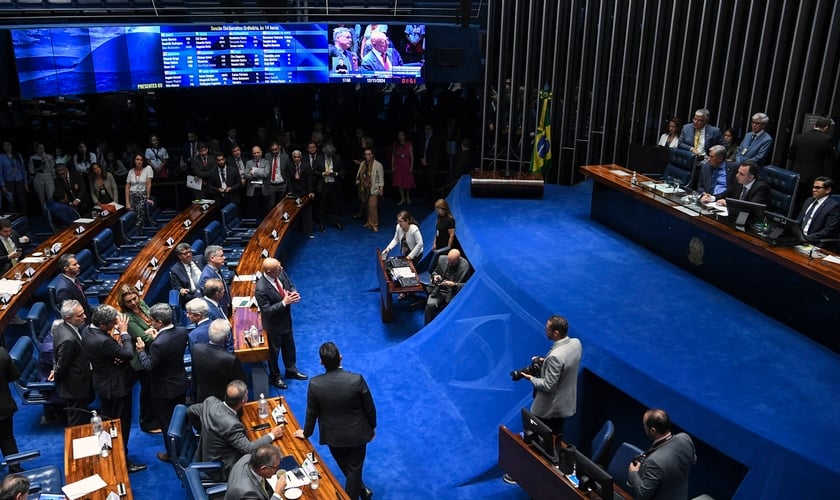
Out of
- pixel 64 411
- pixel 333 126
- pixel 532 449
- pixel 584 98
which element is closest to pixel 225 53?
pixel 333 126

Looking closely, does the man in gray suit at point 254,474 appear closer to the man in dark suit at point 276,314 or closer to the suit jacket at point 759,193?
the man in dark suit at point 276,314

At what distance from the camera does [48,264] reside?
29.6ft

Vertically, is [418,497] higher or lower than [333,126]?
lower

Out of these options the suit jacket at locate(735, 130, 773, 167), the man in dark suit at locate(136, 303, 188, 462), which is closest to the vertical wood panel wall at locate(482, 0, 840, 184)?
the suit jacket at locate(735, 130, 773, 167)

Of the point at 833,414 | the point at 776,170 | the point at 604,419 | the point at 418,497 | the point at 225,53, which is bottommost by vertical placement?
the point at 418,497

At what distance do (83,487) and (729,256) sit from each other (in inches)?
248

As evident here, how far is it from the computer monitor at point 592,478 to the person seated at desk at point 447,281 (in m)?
4.08

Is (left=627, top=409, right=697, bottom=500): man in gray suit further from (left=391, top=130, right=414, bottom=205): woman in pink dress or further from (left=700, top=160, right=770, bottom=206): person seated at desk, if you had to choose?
(left=391, top=130, right=414, bottom=205): woman in pink dress

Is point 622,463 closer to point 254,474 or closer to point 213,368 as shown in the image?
point 254,474

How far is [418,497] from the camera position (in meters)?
6.27

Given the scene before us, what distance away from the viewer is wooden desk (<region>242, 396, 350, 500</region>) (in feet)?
16.3

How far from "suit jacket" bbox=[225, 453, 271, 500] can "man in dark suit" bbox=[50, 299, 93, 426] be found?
2.60m

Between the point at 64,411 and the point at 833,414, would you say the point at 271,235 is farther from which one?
the point at 833,414

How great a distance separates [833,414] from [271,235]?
748 centimetres
